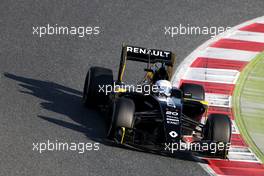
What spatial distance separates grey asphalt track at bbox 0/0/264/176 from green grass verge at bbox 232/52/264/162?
1.72m

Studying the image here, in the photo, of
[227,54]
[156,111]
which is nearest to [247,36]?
[227,54]

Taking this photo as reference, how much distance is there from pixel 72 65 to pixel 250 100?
442cm

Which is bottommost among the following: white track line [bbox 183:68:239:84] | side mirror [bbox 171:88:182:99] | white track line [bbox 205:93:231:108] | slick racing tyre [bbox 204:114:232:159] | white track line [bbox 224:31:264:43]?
slick racing tyre [bbox 204:114:232:159]

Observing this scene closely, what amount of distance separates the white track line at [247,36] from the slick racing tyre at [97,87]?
19.3ft

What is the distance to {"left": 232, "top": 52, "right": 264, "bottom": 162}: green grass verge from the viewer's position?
18.8 m

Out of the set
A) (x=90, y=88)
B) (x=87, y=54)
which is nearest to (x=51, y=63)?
(x=87, y=54)

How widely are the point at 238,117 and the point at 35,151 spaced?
192 inches

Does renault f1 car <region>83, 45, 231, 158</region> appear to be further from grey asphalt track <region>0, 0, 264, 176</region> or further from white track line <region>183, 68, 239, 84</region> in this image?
white track line <region>183, 68, 239, 84</region>

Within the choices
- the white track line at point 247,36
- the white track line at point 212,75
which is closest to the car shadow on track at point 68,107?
the white track line at point 212,75

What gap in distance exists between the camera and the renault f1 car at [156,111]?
17.0m
